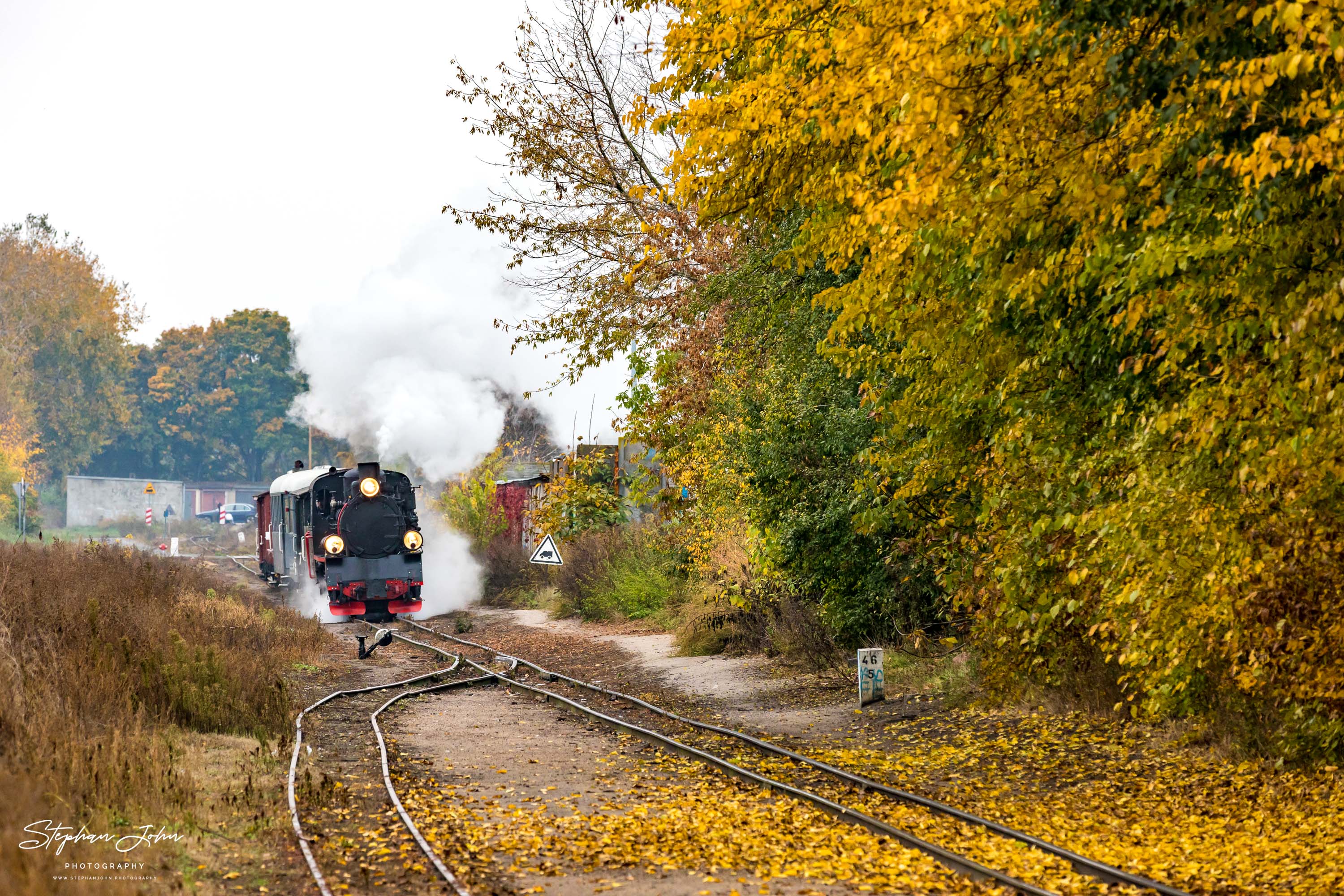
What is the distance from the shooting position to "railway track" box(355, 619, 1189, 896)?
6.73 m

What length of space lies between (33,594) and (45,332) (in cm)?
6317

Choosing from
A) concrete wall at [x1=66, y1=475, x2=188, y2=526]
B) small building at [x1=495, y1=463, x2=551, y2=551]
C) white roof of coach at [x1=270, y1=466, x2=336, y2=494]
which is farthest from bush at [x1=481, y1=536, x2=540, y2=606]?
concrete wall at [x1=66, y1=475, x2=188, y2=526]

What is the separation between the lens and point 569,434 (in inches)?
1718

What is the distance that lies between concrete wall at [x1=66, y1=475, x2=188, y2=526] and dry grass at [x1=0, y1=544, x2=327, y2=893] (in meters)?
62.2

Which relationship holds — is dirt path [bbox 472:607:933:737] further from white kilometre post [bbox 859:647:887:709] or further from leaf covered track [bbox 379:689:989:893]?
leaf covered track [bbox 379:689:989:893]

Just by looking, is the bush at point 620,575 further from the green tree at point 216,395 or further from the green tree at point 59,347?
the green tree at point 216,395

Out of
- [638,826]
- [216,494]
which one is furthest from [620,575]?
[216,494]

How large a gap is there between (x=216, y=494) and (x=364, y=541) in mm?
73602

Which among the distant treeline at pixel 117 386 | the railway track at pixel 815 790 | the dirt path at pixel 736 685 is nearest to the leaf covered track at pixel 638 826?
the railway track at pixel 815 790

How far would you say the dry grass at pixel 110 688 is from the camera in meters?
7.32

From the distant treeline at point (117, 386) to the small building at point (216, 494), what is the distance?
3.11 ft

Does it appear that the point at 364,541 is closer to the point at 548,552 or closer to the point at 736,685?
the point at 548,552

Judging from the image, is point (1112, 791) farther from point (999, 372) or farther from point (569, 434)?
point (569, 434)

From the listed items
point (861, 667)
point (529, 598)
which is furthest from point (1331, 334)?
point (529, 598)
